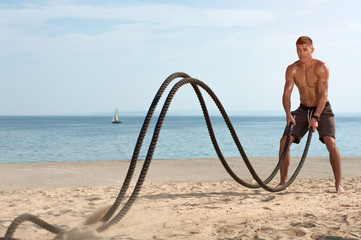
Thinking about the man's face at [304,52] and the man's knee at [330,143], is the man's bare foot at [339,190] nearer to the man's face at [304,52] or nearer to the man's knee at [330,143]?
the man's knee at [330,143]

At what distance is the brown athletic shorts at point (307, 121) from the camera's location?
229 inches

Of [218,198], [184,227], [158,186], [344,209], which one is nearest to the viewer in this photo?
[184,227]

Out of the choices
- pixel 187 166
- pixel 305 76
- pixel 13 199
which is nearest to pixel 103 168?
pixel 187 166

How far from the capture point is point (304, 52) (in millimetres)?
5734

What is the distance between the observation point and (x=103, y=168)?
8.91 metres

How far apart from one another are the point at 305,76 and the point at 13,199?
4.25 metres

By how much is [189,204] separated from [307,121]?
211 cm

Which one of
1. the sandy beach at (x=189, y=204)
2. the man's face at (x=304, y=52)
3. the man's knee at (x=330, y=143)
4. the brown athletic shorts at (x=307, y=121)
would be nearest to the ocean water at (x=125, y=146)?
the sandy beach at (x=189, y=204)

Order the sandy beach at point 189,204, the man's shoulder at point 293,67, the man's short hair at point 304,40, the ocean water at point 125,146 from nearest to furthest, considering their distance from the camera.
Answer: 1. the sandy beach at point 189,204
2. the man's short hair at point 304,40
3. the man's shoulder at point 293,67
4. the ocean water at point 125,146

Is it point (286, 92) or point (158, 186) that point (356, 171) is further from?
point (158, 186)

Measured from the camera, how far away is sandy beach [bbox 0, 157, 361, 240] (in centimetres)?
383

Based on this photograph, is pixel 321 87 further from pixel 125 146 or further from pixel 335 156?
pixel 125 146

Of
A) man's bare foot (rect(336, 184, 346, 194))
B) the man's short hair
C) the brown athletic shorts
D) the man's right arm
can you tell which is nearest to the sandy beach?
man's bare foot (rect(336, 184, 346, 194))

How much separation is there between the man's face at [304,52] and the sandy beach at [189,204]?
185 cm
